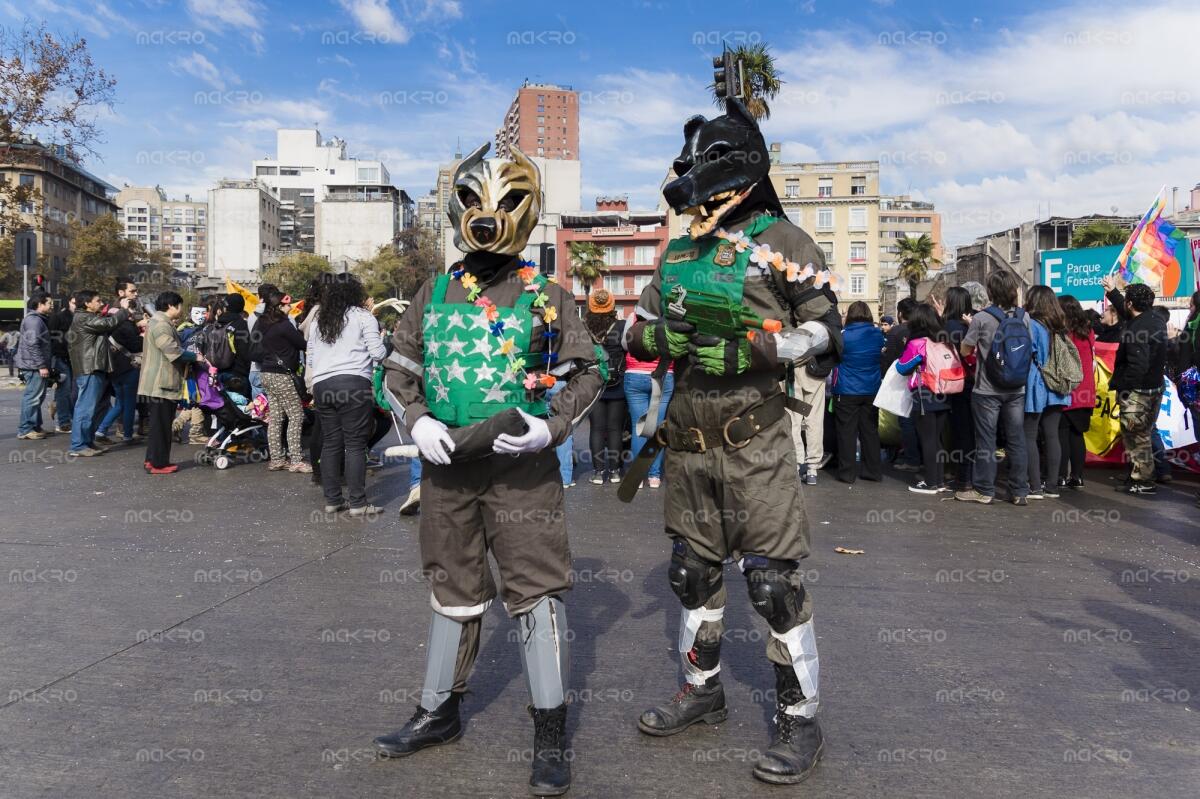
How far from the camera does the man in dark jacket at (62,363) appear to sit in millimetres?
12992

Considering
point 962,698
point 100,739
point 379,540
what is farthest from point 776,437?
point 379,540

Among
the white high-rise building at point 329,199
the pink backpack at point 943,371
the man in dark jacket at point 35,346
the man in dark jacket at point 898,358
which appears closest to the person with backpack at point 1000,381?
the pink backpack at point 943,371

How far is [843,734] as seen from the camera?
11.8 feet

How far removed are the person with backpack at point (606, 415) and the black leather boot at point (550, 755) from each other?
6.48 m

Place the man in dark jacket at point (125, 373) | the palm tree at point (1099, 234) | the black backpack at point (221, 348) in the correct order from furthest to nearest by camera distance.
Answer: the palm tree at point (1099, 234)
the man in dark jacket at point (125, 373)
the black backpack at point (221, 348)

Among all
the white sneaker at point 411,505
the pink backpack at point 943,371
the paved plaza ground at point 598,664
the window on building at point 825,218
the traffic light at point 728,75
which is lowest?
the paved plaza ground at point 598,664

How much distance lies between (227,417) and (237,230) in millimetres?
113293

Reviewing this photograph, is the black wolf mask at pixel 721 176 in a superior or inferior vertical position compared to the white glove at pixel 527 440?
superior

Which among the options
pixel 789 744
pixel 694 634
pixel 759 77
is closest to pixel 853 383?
pixel 694 634

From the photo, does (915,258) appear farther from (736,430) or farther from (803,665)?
(803,665)

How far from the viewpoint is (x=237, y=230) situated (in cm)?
11425

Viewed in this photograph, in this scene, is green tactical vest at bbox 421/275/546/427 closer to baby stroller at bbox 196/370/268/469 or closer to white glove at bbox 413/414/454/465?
white glove at bbox 413/414/454/465

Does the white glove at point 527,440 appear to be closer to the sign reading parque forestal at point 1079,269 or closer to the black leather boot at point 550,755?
the black leather boot at point 550,755

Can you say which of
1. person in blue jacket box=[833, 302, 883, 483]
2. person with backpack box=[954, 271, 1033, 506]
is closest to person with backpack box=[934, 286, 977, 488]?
person with backpack box=[954, 271, 1033, 506]
